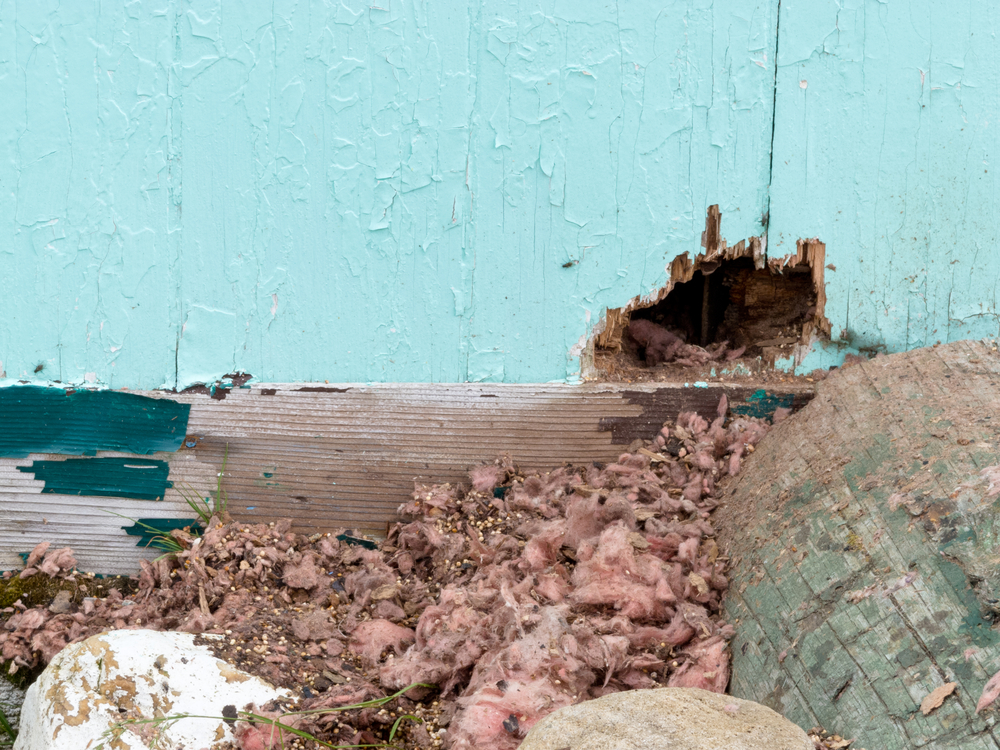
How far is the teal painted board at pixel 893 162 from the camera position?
7.04 ft

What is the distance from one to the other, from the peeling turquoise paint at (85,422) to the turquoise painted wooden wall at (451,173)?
0.07 m

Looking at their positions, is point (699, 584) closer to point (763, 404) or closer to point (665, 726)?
point (665, 726)

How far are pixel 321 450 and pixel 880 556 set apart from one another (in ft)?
5.29

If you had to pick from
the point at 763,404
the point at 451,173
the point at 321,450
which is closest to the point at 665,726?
the point at 763,404

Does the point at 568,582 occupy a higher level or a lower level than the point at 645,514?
lower

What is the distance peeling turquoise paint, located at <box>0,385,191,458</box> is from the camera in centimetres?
235

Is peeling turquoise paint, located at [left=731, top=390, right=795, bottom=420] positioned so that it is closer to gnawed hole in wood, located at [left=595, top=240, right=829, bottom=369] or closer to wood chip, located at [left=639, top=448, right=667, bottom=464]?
gnawed hole in wood, located at [left=595, top=240, right=829, bottom=369]

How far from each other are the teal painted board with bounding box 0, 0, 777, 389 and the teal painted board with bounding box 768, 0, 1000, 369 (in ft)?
0.37

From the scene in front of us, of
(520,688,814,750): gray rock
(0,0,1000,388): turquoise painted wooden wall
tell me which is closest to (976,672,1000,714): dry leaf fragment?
(520,688,814,750): gray rock

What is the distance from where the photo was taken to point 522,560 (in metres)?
1.98

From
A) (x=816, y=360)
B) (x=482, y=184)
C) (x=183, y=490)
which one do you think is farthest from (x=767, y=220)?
(x=183, y=490)

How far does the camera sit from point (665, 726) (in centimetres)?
121

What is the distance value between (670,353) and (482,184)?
33.8 inches

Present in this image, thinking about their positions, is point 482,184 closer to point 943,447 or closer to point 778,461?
point 778,461
